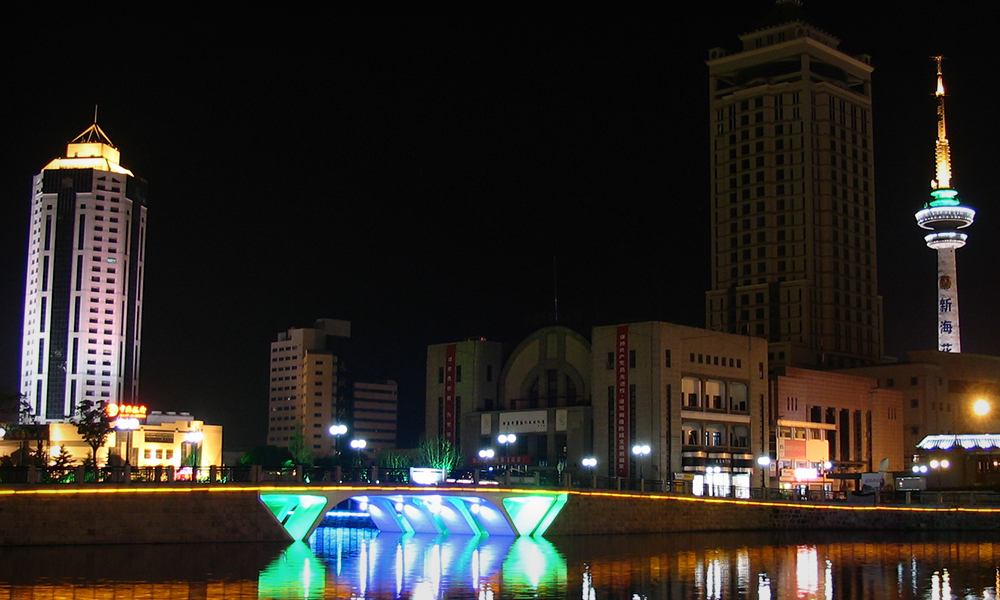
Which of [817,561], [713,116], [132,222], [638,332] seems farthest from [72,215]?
[817,561]

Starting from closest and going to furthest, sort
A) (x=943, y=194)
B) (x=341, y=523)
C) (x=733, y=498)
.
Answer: (x=733, y=498) → (x=341, y=523) → (x=943, y=194)

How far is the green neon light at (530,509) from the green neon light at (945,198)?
97136 mm

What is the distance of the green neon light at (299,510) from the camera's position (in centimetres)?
6488

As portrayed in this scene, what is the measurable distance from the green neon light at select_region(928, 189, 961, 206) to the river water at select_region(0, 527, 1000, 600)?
89489mm

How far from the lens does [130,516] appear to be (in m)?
59.4

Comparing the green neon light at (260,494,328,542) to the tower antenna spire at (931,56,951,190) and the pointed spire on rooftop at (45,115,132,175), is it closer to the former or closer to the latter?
the tower antenna spire at (931,56,951,190)

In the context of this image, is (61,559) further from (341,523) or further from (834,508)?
(834,508)

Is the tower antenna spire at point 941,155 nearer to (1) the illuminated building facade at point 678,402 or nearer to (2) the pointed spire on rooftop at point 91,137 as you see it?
(1) the illuminated building facade at point 678,402

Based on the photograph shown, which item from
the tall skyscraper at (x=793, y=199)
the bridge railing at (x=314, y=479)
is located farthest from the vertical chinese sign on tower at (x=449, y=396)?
the tall skyscraper at (x=793, y=199)

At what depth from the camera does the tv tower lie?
486ft

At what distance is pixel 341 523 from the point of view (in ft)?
295

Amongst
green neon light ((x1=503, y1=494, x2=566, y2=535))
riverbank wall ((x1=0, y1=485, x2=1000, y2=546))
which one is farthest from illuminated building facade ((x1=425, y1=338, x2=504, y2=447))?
green neon light ((x1=503, y1=494, x2=566, y2=535))

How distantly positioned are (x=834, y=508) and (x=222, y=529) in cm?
4175

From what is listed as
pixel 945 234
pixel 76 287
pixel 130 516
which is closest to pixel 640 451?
pixel 130 516
